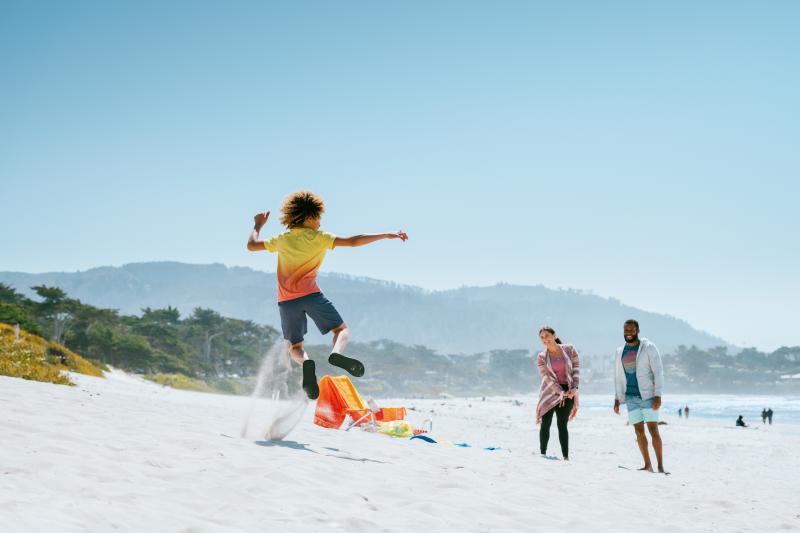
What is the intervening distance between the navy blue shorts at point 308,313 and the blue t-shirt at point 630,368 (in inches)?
175

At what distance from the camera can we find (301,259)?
5719mm

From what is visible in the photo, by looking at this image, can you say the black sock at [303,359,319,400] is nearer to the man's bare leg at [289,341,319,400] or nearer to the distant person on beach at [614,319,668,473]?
the man's bare leg at [289,341,319,400]

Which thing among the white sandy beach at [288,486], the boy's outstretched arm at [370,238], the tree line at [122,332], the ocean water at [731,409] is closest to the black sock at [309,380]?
the white sandy beach at [288,486]

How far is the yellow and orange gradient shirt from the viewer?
18.7 ft

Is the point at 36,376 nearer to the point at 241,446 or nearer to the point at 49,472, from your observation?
the point at 241,446

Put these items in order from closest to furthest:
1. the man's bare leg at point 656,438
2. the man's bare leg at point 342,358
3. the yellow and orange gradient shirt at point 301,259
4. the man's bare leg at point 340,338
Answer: the man's bare leg at point 342,358 < the man's bare leg at point 340,338 < the yellow and orange gradient shirt at point 301,259 < the man's bare leg at point 656,438

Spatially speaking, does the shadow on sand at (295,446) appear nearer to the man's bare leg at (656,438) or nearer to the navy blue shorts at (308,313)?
the navy blue shorts at (308,313)

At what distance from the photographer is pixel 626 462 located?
37.4ft

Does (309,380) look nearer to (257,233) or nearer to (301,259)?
(301,259)


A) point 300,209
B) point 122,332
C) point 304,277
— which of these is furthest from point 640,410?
A: point 122,332

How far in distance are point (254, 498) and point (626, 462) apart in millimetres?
9259

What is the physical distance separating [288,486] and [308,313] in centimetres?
181

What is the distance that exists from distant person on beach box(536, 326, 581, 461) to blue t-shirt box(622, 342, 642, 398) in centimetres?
69

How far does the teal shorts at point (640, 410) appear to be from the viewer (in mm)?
8156
